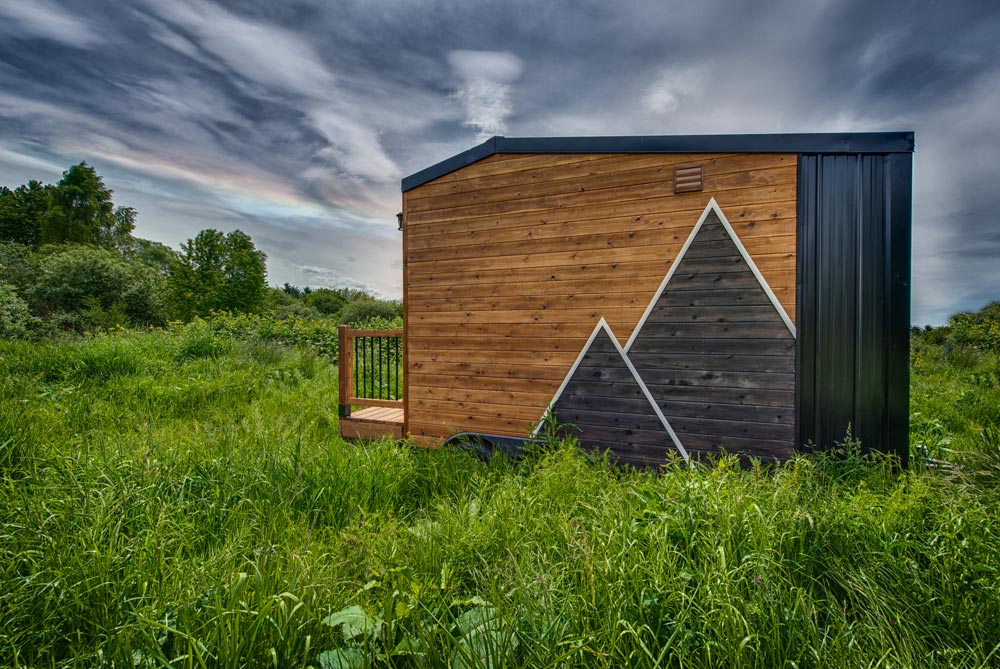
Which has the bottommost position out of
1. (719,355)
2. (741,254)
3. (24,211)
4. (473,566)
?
(473,566)

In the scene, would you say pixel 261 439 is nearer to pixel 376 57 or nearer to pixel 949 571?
pixel 949 571

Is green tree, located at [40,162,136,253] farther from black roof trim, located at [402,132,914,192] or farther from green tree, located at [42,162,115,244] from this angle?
black roof trim, located at [402,132,914,192]

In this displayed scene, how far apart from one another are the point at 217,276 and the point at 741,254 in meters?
30.2

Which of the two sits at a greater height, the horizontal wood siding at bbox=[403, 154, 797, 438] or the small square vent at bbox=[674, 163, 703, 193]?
the small square vent at bbox=[674, 163, 703, 193]

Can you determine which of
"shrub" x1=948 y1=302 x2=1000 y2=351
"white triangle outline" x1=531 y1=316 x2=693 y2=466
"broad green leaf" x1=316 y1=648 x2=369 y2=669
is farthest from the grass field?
"shrub" x1=948 y1=302 x2=1000 y2=351

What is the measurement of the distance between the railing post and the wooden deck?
0.48 feet

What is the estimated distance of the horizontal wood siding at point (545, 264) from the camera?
351 centimetres

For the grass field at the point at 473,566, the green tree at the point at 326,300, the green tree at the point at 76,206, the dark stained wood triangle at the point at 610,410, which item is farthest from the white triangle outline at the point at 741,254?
the green tree at the point at 76,206

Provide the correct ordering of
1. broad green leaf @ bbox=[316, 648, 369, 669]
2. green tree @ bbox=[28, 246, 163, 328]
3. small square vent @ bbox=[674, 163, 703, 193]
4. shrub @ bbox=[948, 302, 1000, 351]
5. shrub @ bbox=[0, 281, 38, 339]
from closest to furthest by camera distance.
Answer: broad green leaf @ bbox=[316, 648, 369, 669]
small square vent @ bbox=[674, 163, 703, 193]
shrub @ bbox=[948, 302, 1000, 351]
shrub @ bbox=[0, 281, 38, 339]
green tree @ bbox=[28, 246, 163, 328]

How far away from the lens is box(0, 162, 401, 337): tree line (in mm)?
16016

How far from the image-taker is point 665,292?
147 inches

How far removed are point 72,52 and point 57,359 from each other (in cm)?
565

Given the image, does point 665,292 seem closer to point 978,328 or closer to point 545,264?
point 545,264

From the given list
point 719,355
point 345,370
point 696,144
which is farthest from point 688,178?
point 345,370
